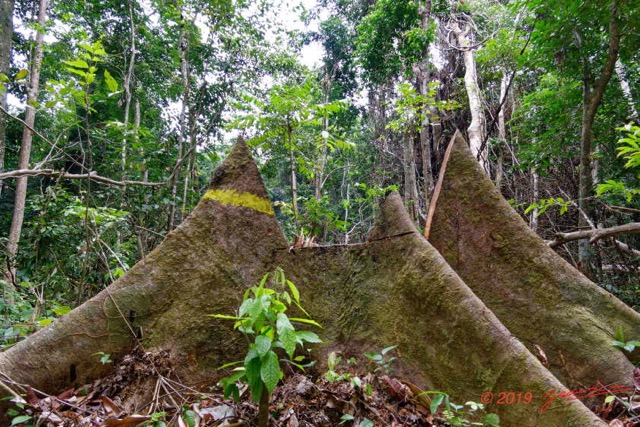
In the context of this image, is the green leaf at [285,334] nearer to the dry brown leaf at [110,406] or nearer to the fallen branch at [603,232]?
the dry brown leaf at [110,406]

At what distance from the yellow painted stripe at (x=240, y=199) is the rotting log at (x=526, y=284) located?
4.98 feet

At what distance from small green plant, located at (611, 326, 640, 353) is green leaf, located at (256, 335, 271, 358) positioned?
7.90 feet

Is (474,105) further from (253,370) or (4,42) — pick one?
(253,370)

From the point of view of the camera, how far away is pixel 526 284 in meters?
3.02

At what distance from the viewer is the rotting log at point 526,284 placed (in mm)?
2660

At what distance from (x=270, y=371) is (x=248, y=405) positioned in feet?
2.43

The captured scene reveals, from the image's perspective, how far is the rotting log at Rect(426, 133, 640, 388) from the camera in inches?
105

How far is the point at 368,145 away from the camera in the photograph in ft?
55.1

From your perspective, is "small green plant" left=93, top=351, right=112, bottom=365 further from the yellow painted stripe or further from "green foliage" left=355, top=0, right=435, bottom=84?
"green foliage" left=355, top=0, right=435, bottom=84

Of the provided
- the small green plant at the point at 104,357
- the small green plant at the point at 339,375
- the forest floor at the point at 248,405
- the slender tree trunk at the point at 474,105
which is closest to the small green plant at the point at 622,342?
the forest floor at the point at 248,405

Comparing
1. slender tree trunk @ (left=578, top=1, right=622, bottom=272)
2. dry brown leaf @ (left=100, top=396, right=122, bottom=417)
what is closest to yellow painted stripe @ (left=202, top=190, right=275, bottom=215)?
dry brown leaf @ (left=100, top=396, right=122, bottom=417)

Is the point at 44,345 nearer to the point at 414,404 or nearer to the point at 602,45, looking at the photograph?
the point at 414,404

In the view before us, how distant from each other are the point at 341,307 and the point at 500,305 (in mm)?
1259

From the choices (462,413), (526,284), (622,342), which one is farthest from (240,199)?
(622,342)
